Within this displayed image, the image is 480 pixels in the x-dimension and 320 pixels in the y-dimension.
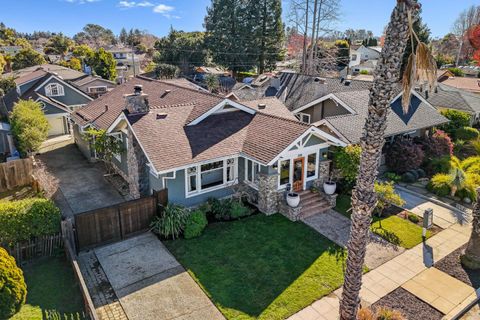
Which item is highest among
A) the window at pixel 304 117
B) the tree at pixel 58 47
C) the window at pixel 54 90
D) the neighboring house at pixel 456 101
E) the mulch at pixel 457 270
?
the tree at pixel 58 47

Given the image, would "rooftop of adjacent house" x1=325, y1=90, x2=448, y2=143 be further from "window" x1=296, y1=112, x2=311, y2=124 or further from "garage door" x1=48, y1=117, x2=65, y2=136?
"garage door" x1=48, y1=117, x2=65, y2=136

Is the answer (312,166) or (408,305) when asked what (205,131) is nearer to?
(312,166)

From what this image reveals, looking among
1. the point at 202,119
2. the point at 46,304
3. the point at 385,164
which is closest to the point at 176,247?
the point at 46,304

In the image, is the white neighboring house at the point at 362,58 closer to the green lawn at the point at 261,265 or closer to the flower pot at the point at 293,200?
the flower pot at the point at 293,200

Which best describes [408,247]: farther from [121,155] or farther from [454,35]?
[454,35]

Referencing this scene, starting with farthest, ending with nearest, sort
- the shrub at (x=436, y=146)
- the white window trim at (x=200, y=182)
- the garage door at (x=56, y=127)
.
→ 1. the garage door at (x=56, y=127)
2. the shrub at (x=436, y=146)
3. the white window trim at (x=200, y=182)

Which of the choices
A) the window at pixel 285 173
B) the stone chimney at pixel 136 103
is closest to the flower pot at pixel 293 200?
the window at pixel 285 173

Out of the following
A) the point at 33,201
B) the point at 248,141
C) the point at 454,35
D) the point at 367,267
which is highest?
the point at 454,35
